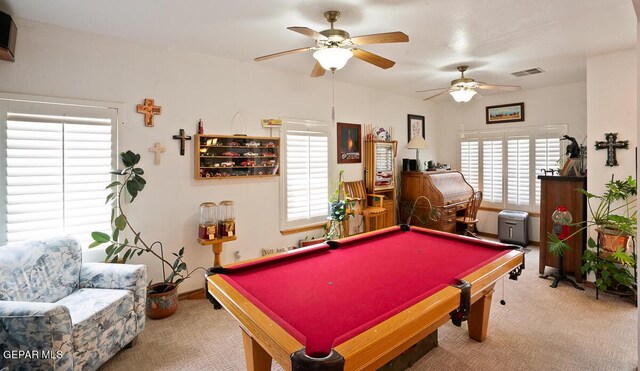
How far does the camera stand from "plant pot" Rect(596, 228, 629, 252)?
2.98 metres

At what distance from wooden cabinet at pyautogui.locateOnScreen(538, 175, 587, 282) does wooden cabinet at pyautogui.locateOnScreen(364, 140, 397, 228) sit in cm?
205

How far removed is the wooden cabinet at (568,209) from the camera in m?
3.73

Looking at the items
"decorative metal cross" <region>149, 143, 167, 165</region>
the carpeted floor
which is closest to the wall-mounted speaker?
"decorative metal cross" <region>149, 143, 167, 165</region>

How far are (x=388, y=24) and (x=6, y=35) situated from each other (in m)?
2.91

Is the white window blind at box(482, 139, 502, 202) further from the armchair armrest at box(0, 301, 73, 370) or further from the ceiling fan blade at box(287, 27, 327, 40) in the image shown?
the armchair armrest at box(0, 301, 73, 370)

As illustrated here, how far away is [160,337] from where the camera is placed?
2.67 metres

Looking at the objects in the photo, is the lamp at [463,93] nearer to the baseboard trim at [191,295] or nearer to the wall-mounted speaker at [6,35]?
the baseboard trim at [191,295]

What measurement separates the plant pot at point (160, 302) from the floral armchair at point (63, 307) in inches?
14.8

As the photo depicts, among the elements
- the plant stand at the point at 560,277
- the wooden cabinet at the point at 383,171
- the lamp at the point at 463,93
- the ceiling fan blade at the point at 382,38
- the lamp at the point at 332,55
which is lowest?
the plant stand at the point at 560,277

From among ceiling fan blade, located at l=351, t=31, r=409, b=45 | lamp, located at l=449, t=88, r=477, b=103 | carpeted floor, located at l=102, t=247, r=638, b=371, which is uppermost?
lamp, located at l=449, t=88, r=477, b=103

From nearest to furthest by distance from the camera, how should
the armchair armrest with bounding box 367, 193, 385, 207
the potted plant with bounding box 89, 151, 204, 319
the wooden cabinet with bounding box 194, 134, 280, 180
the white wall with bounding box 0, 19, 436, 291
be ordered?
the white wall with bounding box 0, 19, 436, 291
the potted plant with bounding box 89, 151, 204, 319
the wooden cabinet with bounding box 194, 134, 280, 180
the armchair armrest with bounding box 367, 193, 385, 207

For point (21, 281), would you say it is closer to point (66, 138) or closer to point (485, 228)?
point (66, 138)

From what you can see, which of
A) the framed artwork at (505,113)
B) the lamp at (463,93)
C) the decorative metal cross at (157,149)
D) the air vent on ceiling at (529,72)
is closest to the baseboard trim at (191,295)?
the decorative metal cross at (157,149)

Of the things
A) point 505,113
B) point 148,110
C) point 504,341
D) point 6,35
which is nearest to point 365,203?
point 504,341
